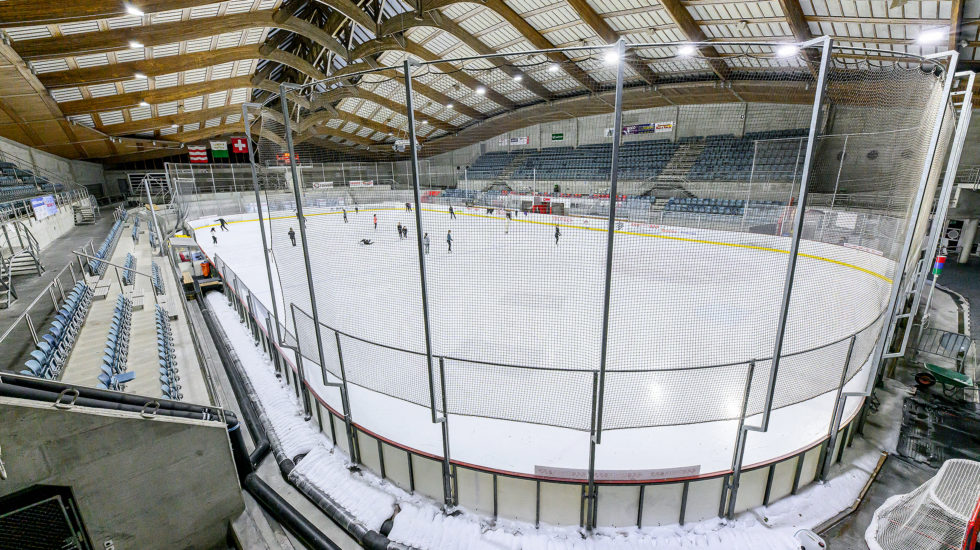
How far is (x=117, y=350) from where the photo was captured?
5.53 meters

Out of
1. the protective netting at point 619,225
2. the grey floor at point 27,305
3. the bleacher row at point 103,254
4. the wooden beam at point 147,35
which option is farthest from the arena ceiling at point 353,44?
the bleacher row at point 103,254

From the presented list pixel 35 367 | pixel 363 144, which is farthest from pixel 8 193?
pixel 363 144

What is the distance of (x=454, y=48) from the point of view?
19391 millimetres

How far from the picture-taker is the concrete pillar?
556 inches

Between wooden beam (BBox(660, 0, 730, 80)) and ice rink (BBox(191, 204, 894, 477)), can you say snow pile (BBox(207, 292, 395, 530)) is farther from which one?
wooden beam (BBox(660, 0, 730, 80))

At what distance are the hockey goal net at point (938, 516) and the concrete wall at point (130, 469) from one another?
20.6 ft

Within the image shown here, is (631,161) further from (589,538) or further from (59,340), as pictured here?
(59,340)

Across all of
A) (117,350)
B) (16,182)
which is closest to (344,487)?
(117,350)

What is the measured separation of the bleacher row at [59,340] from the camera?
4.37 meters

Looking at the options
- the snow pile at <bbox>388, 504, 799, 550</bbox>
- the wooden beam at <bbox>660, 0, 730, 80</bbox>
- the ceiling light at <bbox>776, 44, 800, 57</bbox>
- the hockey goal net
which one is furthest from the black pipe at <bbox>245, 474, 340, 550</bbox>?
the wooden beam at <bbox>660, 0, 730, 80</bbox>

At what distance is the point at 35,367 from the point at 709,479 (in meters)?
7.19

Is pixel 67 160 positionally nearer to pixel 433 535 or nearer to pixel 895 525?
pixel 433 535

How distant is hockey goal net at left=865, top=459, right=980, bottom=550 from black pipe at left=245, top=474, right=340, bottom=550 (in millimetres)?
5210

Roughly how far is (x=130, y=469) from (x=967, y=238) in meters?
23.5
